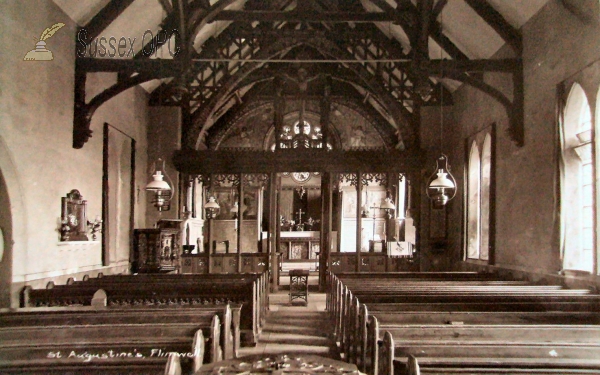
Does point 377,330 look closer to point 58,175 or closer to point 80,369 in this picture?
point 80,369

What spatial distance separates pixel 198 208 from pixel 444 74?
10.4 meters

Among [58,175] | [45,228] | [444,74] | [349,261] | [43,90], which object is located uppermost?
[444,74]

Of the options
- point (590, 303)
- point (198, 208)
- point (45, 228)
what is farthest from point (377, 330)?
point (198, 208)

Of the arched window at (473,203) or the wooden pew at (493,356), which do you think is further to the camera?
the arched window at (473,203)

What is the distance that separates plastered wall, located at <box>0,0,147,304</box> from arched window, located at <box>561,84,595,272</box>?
6779 millimetres

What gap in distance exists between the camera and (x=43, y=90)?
736 centimetres

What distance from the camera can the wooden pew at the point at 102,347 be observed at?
330cm

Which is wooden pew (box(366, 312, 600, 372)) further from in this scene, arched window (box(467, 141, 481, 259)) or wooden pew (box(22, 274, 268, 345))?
arched window (box(467, 141, 481, 259))

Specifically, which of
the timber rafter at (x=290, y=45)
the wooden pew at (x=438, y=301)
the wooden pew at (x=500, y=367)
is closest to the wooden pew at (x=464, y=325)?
the wooden pew at (x=438, y=301)

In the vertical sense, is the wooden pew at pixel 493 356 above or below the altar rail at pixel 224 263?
above

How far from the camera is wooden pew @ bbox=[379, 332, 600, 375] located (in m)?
3.41

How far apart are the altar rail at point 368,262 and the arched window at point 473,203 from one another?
180 cm

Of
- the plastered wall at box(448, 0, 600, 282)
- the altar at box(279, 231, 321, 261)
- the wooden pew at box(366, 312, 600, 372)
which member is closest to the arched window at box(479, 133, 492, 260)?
the plastered wall at box(448, 0, 600, 282)

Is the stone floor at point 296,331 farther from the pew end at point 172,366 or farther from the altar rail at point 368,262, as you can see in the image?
the pew end at point 172,366
